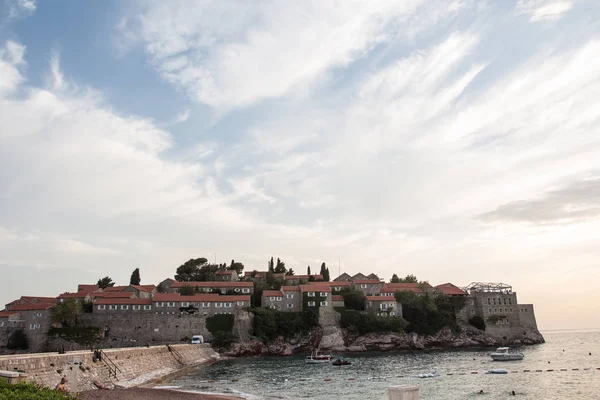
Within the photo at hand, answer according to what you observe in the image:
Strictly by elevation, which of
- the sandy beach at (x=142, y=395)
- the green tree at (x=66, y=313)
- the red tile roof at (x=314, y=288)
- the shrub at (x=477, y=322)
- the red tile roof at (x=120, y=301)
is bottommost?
the sandy beach at (x=142, y=395)

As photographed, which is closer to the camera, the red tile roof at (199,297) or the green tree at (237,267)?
the red tile roof at (199,297)

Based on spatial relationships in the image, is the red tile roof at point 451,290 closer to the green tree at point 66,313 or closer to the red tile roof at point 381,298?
the red tile roof at point 381,298

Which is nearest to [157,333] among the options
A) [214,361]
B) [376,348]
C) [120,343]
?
[120,343]

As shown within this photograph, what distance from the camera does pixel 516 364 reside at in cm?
6247

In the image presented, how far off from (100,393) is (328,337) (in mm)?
63307

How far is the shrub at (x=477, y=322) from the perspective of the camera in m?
103

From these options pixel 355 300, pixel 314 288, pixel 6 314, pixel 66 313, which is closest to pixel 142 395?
pixel 66 313

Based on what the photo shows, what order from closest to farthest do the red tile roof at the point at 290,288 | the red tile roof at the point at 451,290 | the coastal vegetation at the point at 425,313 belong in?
the coastal vegetation at the point at 425,313 < the red tile roof at the point at 290,288 < the red tile roof at the point at 451,290

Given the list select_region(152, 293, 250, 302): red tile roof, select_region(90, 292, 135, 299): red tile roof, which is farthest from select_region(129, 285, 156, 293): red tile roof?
select_region(152, 293, 250, 302): red tile roof

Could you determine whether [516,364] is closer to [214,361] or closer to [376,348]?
[376,348]

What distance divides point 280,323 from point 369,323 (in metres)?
18.3

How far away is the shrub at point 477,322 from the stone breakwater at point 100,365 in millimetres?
62646

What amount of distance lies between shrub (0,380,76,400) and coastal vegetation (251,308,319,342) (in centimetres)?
7331

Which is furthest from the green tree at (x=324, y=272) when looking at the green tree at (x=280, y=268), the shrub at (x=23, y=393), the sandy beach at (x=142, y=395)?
the shrub at (x=23, y=393)
